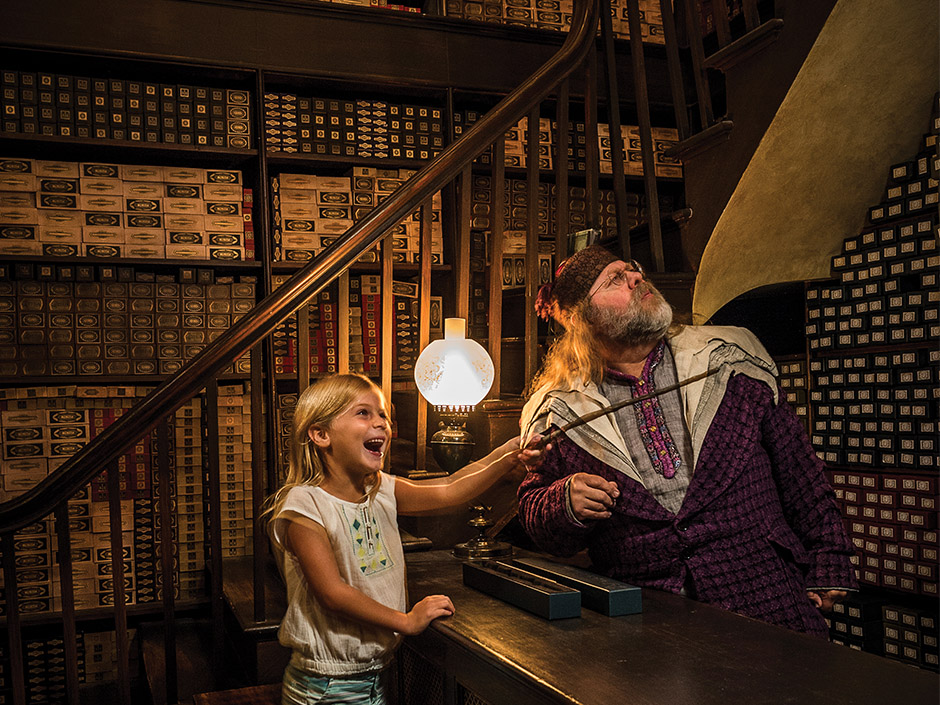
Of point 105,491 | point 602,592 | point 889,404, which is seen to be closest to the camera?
point 602,592

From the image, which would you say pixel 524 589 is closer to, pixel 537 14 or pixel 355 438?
pixel 355 438

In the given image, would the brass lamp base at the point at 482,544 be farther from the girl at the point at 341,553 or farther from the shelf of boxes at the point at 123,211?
the shelf of boxes at the point at 123,211

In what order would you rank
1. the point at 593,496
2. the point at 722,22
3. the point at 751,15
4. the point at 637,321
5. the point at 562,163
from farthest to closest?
the point at 562,163 → the point at 722,22 → the point at 751,15 → the point at 637,321 → the point at 593,496

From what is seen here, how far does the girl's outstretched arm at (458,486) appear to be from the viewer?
1855mm

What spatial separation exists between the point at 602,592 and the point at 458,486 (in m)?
0.48

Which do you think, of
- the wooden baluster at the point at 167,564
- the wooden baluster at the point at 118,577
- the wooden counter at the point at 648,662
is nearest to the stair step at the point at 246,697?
the wooden baluster at the point at 167,564

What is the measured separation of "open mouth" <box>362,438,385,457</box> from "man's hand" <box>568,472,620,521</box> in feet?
1.37

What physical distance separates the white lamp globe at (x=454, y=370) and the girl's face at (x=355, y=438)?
0.45 meters

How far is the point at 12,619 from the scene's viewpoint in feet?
6.38

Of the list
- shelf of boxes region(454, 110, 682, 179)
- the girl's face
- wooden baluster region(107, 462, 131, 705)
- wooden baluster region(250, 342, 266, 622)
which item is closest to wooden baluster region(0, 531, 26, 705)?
wooden baluster region(107, 462, 131, 705)

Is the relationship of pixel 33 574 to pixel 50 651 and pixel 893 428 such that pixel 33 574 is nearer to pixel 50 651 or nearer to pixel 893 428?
pixel 50 651

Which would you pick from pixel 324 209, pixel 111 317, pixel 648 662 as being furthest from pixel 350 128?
pixel 648 662

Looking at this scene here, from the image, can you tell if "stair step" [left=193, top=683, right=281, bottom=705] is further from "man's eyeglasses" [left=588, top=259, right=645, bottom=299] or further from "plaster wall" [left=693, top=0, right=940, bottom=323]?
"plaster wall" [left=693, top=0, right=940, bottom=323]

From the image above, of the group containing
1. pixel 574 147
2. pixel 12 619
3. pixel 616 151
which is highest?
pixel 574 147
